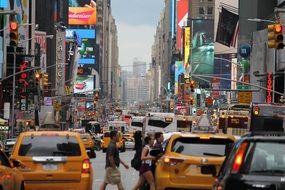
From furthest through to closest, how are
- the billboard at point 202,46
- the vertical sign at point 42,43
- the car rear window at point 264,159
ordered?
the billboard at point 202,46 < the vertical sign at point 42,43 < the car rear window at point 264,159

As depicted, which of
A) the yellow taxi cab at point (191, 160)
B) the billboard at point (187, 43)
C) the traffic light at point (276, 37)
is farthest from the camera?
the billboard at point (187, 43)

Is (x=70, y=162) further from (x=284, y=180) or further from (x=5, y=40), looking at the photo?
(x=5, y=40)

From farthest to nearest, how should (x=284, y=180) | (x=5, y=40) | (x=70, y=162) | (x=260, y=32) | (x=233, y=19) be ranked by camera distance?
(x=233, y=19) → (x=260, y=32) → (x=5, y=40) → (x=70, y=162) → (x=284, y=180)

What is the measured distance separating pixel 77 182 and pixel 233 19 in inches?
3709

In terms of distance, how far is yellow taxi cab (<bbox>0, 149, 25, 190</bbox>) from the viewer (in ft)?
44.5

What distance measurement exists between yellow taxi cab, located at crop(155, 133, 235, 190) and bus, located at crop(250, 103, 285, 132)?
21.8 metres

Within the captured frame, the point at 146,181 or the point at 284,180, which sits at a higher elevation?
the point at 284,180

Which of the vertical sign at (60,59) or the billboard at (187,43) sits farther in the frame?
the billboard at (187,43)

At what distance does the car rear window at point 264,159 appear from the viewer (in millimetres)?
9875

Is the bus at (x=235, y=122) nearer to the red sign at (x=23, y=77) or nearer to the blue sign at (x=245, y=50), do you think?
the red sign at (x=23, y=77)

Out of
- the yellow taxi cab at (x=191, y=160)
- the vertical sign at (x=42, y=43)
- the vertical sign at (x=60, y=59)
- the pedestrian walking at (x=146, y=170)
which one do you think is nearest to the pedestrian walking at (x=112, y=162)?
the pedestrian walking at (x=146, y=170)

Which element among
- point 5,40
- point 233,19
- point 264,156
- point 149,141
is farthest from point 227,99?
point 264,156

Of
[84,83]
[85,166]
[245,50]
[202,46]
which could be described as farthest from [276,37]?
[84,83]

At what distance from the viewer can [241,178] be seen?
9.67 meters
